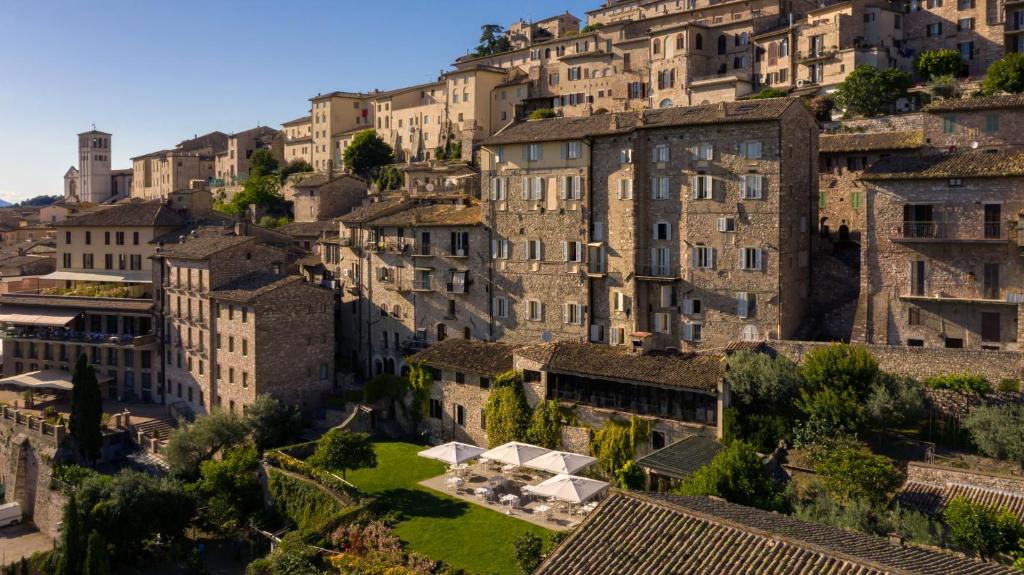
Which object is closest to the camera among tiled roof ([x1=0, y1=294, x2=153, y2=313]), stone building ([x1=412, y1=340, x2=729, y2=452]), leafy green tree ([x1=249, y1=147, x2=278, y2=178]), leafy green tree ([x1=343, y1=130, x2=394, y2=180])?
stone building ([x1=412, y1=340, x2=729, y2=452])

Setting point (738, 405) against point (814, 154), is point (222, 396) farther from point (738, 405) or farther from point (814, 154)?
point (814, 154)

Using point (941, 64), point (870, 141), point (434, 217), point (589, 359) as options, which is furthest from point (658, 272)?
point (941, 64)

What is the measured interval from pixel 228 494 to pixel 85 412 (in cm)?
1339

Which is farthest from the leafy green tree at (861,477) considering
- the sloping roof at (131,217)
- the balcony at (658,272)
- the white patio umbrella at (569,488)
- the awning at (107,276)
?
the sloping roof at (131,217)

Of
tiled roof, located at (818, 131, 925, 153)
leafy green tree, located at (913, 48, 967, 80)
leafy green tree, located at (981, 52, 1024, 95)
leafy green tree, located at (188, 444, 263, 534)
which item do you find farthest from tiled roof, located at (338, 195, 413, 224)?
leafy green tree, located at (913, 48, 967, 80)

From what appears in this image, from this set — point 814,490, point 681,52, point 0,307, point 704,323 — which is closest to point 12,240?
point 0,307

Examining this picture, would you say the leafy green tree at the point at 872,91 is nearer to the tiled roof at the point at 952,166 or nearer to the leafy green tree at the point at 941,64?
the leafy green tree at the point at 941,64

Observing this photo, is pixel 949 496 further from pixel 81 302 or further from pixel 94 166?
pixel 94 166

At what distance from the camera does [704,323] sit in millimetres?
40031

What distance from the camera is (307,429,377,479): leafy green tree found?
36312mm

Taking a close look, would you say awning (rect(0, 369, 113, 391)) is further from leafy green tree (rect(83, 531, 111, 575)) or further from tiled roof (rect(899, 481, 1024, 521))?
tiled roof (rect(899, 481, 1024, 521))

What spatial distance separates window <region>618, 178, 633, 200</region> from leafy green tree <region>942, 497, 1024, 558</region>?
2190 centimetres

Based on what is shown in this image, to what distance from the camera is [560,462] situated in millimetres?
34438

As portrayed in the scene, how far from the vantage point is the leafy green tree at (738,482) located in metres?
27.3
